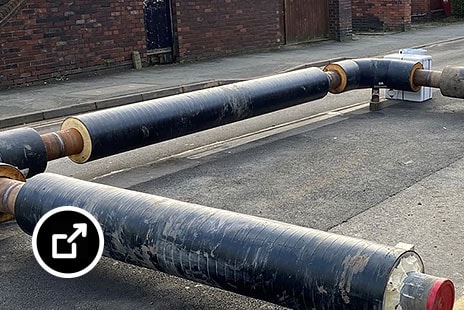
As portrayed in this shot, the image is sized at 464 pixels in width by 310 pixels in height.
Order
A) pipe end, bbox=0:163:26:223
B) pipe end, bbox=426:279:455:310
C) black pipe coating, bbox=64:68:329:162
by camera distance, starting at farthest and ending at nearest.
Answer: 1. black pipe coating, bbox=64:68:329:162
2. pipe end, bbox=0:163:26:223
3. pipe end, bbox=426:279:455:310

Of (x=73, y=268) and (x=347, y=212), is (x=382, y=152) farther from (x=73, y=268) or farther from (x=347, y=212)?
(x=73, y=268)

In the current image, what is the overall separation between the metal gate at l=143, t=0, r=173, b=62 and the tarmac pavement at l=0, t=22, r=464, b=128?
0.48 m

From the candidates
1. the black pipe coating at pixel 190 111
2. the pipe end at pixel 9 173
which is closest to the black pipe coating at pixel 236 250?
the pipe end at pixel 9 173

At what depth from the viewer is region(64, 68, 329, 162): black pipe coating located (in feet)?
24.0

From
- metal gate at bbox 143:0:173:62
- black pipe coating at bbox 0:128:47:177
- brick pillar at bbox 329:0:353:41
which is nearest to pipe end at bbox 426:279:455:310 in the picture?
black pipe coating at bbox 0:128:47:177

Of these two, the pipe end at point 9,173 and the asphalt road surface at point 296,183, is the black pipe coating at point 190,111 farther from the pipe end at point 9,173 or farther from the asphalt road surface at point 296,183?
the pipe end at point 9,173

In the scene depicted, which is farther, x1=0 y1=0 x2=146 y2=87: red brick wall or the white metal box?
x1=0 y1=0 x2=146 y2=87: red brick wall

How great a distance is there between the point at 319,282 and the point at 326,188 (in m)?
3.22

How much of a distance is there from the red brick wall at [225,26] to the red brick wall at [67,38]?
1.30m

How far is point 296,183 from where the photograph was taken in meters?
7.27

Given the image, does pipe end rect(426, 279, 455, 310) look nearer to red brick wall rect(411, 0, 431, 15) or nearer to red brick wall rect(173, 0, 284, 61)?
red brick wall rect(173, 0, 284, 61)

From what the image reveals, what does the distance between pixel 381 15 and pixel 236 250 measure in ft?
72.9

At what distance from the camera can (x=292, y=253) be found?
13.2ft

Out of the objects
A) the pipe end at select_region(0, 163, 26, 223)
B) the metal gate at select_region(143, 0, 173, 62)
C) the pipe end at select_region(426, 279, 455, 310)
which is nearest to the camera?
the pipe end at select_region(426, 279, 455, 310)
